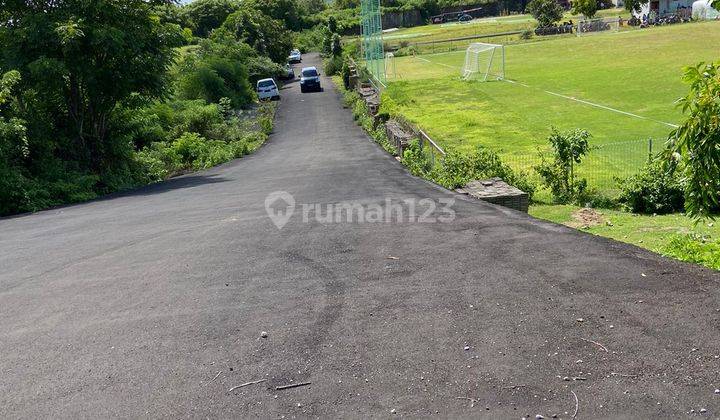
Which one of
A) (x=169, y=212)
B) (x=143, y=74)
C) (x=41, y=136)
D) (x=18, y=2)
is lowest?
(x=169, y=212)

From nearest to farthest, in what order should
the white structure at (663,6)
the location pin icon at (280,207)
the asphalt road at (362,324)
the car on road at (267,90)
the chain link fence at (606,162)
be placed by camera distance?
the asphalt road at (362,324) < the location pin icon at (280,207) < the chain link fence at (606,162) < the car on road at (267,90) < the white structure at (663,6)

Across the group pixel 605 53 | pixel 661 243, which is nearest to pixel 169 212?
pixel 661 243

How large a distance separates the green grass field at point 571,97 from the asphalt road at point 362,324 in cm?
626

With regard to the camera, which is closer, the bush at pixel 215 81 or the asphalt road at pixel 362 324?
the asphalt road at pixel 362 324

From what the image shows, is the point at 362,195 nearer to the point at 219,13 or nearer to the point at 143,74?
the point at 143,74

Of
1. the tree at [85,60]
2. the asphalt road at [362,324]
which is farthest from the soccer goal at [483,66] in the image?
the asphalt road at [362,324]

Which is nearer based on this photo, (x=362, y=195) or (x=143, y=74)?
(x=362, y=195)

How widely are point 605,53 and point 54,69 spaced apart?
45.5 m

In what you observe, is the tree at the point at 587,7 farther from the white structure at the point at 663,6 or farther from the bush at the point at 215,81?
the bush at the point at 215,81

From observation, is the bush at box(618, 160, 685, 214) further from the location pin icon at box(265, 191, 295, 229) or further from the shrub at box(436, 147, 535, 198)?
the location pin icon at box(265, 191, 295, 229)

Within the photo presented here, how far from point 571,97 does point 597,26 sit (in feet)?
154

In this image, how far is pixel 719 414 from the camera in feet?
14.8

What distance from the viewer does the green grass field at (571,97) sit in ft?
79.0

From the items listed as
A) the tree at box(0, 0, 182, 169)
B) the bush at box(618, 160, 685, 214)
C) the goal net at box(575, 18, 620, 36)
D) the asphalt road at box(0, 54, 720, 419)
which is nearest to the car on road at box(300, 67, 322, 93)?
the tree at box(0, 0, 182, 169)
